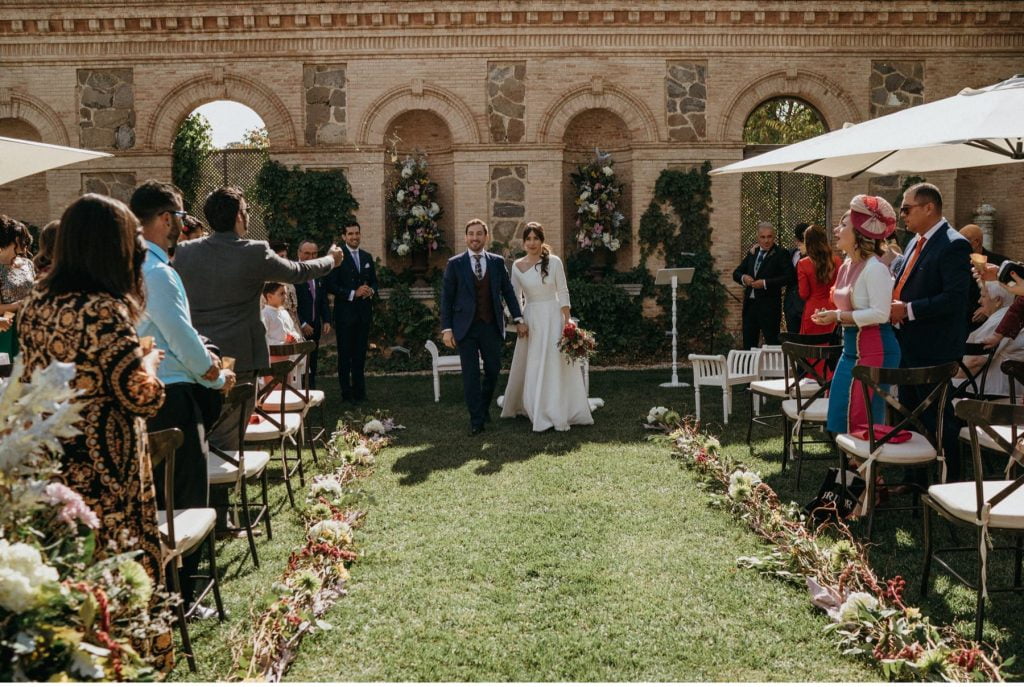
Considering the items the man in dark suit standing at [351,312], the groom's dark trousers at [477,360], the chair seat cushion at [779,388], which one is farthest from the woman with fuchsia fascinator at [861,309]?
the man in dark suit standing at [351,312]

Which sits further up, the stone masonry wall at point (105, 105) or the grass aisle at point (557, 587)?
the stone masonry wall at point (105, 105)

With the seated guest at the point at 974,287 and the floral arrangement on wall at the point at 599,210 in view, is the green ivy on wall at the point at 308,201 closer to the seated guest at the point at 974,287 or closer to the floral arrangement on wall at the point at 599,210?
the floral arrangement on wall at the point at 599,210

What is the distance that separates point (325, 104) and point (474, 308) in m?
8.12

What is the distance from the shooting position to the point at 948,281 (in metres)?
5.96

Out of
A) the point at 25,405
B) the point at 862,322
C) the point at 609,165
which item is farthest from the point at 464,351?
the point at 609,165

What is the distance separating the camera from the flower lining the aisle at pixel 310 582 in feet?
12.4

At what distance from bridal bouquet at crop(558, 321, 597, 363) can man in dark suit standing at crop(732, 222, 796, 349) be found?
3316mm

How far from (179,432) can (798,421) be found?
475cm

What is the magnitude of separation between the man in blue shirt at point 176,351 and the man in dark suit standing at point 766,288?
8.60 meters

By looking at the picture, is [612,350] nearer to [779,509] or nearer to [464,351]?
[464,351]

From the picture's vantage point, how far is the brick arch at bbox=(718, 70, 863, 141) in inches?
626

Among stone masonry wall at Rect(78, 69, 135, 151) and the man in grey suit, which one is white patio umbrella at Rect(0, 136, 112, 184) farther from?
stone masonry wall at Rect(78, 69, 135, 151)

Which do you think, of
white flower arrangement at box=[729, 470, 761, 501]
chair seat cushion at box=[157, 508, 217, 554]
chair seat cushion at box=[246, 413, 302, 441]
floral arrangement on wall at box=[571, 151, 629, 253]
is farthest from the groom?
floral arrangement on wall at box=[571, 151, 629, 253]

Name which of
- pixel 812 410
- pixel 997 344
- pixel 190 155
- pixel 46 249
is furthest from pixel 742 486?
pixel 190 155
